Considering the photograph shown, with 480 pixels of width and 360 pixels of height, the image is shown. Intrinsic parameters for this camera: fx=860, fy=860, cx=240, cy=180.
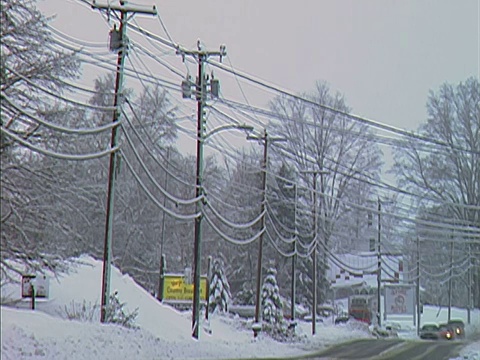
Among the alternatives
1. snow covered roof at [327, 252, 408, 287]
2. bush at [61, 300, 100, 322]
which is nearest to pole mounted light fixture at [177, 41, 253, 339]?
bush at [61, 300, 100, 322]

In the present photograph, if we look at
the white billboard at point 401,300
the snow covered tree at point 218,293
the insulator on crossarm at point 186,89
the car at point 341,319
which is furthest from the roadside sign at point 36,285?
the white billboard at point 401,300

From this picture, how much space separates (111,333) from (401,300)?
48.1m

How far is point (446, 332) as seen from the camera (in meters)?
55.8

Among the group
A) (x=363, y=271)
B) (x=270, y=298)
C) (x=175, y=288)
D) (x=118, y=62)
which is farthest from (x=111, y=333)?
(x=363, y=271)

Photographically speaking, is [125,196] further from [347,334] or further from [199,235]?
[199,235]

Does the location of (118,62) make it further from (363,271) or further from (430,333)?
(363,271)

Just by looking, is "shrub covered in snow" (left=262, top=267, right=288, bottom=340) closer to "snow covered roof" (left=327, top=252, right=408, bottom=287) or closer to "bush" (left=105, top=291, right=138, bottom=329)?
"bush" (left=105, top=291, right=138, bottom=329)

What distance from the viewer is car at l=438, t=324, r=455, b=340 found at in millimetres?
54688

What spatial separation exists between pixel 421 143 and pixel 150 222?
1825cm

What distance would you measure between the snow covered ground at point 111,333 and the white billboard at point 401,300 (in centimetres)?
2404

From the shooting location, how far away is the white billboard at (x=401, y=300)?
66938mm

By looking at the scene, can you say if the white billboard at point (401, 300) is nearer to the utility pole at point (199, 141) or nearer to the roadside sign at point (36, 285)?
the utility pole at point (199, 141)

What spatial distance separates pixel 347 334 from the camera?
52.2 metres

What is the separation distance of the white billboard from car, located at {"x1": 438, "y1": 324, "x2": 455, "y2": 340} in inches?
291
